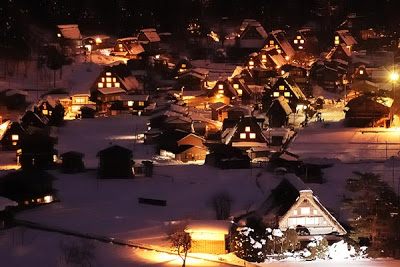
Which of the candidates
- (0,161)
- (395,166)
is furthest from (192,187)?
(0,161)

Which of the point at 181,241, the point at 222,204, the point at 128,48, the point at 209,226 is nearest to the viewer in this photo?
the point at 181,241

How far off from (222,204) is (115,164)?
4.64 meters

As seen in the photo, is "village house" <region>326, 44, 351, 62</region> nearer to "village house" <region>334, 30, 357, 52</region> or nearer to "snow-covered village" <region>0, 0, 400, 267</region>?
"snow-covered village" <region>0, 0, 400, 267</region>

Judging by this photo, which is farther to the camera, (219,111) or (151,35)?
(151,35)

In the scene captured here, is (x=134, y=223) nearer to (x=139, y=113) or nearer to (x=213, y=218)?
(x=213, y=218)

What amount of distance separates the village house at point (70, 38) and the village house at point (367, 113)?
18582 millimetres

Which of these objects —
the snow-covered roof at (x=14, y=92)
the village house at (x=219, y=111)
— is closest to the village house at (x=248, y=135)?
the village house at (x=219, y=111)

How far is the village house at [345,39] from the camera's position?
1773 inches

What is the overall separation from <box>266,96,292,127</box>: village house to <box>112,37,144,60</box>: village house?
14.2 metres

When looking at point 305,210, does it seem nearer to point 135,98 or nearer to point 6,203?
point 6,203

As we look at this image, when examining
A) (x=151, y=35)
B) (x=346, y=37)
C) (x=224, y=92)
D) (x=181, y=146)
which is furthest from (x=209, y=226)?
(x=346, y=37)

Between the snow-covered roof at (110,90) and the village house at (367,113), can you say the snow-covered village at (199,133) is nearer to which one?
the village house at (367,113)

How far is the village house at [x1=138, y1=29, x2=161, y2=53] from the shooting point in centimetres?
4450

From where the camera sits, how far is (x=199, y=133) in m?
29.6
